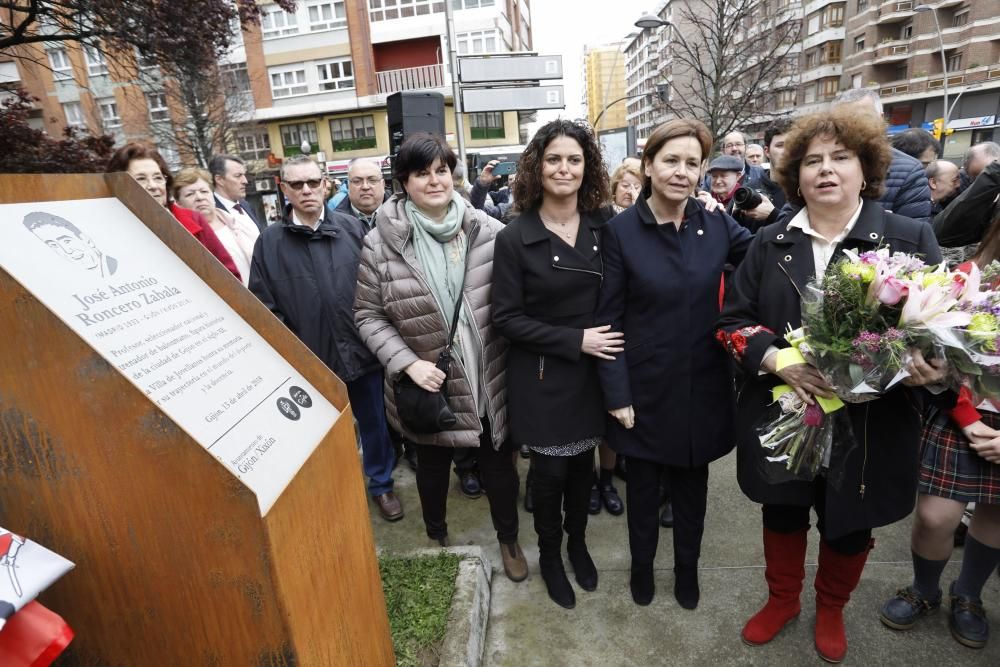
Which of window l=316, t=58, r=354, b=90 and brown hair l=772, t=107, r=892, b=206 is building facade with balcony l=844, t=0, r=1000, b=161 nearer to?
window l=316, t=58, r=354, b=90

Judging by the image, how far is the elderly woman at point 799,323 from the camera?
199 centimetres

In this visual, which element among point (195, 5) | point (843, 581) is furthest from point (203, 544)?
point (195, 5)

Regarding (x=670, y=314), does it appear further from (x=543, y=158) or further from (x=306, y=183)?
(x=306, y=183)

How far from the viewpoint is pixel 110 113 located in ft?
92.2

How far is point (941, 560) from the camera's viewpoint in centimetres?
236

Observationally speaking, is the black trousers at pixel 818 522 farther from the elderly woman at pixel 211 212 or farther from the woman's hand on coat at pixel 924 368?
the elderly woman at pixel 211 212

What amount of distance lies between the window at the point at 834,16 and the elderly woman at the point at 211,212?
50.0 m

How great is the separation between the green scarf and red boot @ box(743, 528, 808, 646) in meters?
1.70

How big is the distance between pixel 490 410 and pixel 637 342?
2.47 ft

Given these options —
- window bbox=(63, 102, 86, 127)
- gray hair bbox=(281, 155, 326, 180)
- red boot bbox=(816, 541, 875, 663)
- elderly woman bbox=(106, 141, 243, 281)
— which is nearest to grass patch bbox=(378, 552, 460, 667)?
red boot bbox=(816, 541, 875, 663)

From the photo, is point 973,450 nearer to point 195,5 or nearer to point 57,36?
point 195,5

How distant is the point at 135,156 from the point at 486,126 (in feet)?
89.0

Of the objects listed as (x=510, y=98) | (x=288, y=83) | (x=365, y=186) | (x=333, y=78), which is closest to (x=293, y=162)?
(x=365, y=186)

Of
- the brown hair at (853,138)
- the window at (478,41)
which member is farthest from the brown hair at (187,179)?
the window at (478,41)
